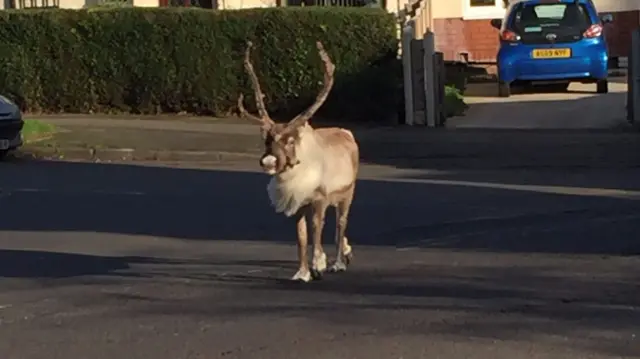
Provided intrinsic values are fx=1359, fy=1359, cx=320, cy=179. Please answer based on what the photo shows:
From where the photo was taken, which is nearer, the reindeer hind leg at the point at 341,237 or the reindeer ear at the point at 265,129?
the reindeer ear at the point at 265,129

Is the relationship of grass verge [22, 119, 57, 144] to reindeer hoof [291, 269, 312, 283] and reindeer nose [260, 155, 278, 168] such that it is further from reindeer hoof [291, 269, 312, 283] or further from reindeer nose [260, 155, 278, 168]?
reindeer nose [260, 155, 278, 168]

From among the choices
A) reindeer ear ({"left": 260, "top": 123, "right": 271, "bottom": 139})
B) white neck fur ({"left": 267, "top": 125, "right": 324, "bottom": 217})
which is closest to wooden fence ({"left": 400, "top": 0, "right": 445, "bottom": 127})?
white neck fur ({"left": 267, "top": 125, "right": 324, "bottom": 217})

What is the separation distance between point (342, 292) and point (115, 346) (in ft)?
6.10

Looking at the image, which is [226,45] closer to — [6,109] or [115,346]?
[6,109]

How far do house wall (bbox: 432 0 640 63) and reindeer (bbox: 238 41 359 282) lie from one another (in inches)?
868

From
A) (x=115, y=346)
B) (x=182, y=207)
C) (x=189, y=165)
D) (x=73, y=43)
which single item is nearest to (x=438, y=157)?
(x=189, y=165)

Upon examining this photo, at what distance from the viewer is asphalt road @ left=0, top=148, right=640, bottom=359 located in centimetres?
762

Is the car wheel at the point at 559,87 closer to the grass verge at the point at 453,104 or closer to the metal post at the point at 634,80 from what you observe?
the grass verge at the point at 453,104

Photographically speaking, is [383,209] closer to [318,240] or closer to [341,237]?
[341,237]

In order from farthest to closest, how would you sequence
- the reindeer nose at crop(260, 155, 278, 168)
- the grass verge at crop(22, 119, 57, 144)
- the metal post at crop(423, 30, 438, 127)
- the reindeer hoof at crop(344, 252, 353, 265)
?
the metal post at crop(423, 30, 438, 127) < the grass verge at crop(22, 119, 57, 144) < the reindeer hoof at crop(344, 252, 353, 265) < the reindeer nose at crop(260, 155, 278, 168)

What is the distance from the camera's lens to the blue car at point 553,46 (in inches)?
915

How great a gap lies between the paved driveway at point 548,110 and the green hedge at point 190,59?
5.66 feet

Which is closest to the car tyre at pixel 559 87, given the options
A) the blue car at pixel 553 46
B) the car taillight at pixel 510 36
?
the blue car at pixel 553 46

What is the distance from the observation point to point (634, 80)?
19984mm
